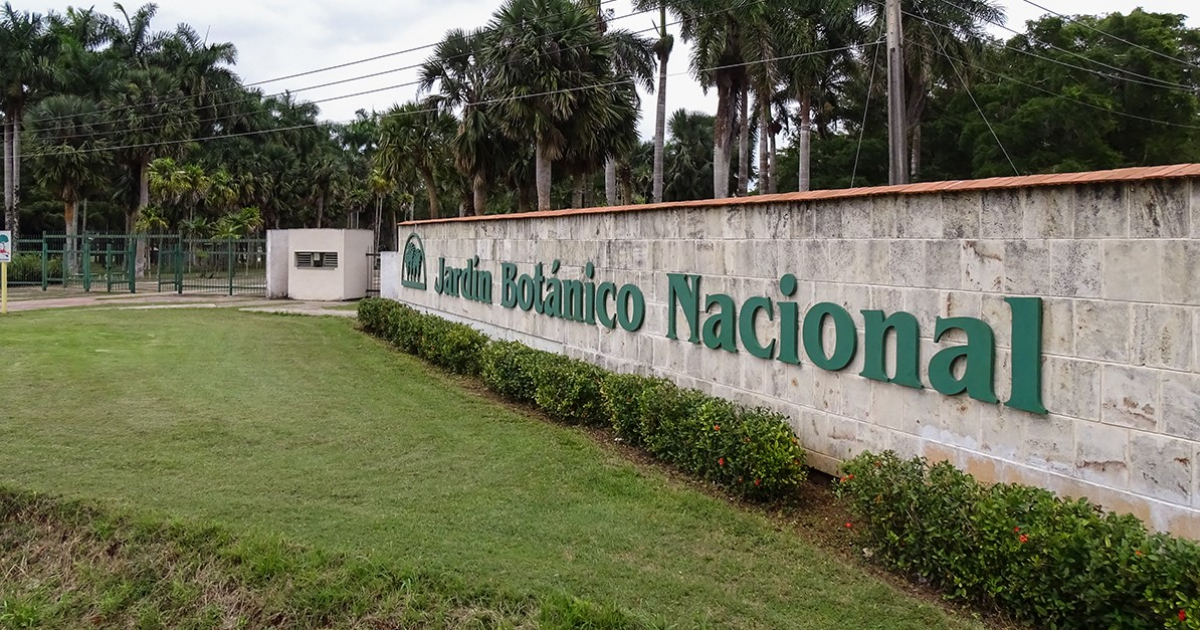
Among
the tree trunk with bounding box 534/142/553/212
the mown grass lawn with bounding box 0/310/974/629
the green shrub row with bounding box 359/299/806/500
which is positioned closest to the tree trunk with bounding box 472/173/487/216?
the tree trunk with bounding box 534/142/553/212

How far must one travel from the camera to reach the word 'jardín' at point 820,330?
15.8 ft

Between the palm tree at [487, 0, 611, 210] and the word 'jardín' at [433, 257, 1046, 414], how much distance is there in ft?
39.4

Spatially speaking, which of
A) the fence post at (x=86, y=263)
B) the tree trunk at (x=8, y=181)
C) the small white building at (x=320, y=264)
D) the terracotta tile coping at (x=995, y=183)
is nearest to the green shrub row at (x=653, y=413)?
the terracotta tile coping at (x=995, y=183)

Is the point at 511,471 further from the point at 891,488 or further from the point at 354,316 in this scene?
the point at 354,316

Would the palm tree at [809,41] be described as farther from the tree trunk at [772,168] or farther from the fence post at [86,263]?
the fence post at [86,263]

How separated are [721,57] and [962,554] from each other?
22.5 metres

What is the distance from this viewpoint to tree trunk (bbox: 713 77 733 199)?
83.4ft

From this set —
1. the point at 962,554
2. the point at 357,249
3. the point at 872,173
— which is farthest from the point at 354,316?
the point at 872,173

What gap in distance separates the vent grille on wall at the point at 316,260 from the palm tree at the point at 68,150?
15.4 metres

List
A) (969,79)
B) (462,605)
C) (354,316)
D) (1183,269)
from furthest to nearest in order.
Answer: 1. (969,79)
2. (354,316)
3. (462,605)
4. (1183,269)

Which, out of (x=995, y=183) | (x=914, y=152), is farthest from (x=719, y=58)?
(x=995, y=183)

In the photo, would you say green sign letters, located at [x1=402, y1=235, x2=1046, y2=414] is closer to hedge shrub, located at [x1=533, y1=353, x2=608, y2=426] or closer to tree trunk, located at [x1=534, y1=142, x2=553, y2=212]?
hedge shrub, located at [x1=533, y1=353, x2=608, y2=426]

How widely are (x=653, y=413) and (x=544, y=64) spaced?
52.9 ft

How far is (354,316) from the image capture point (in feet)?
62.6
